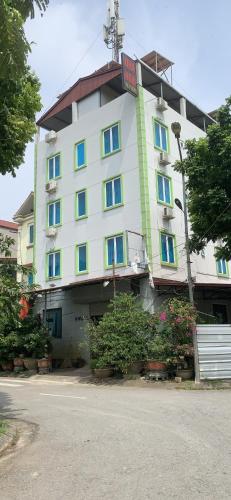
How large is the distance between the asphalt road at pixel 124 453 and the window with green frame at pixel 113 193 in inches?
559

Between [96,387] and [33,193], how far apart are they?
18333 mm

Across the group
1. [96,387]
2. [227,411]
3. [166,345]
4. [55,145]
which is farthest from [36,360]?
[227,411]

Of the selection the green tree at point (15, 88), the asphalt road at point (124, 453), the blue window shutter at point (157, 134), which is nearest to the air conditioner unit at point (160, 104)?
the blue window shutter at point (157, 134)

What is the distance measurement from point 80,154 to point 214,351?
618 inches

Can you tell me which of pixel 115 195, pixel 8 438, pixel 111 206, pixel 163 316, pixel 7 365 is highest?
pixel 115 195

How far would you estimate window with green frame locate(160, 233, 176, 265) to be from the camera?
2397cm

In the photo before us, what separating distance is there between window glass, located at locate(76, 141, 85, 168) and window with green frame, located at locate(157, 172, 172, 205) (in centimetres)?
532

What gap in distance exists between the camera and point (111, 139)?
2642cm

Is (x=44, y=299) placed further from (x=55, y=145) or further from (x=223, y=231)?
(x=223, y=231)

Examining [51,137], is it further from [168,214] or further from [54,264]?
[168,214]

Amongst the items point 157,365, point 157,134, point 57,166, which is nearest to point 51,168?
point 57,166

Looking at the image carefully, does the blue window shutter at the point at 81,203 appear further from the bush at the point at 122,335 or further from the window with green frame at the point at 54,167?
the bush at the point at 122,335

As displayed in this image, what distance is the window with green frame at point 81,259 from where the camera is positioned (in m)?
26.4

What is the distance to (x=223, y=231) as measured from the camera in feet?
66.9
